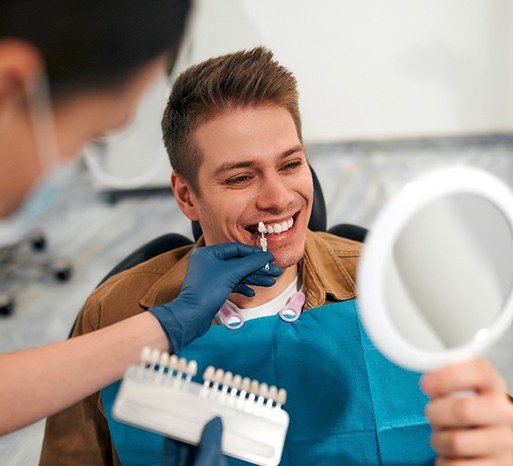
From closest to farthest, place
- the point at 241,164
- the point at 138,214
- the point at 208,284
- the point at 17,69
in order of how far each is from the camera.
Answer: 1. the point at 17,69
2. the point at 208,284
3. the point at 241,164
4. the point at 138,214

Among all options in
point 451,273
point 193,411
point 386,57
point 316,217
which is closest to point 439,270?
point 451,273

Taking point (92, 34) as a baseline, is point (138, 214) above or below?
below

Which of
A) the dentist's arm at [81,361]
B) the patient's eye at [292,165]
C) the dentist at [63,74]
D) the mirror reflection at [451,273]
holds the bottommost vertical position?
the dentist's arm at [81,361]

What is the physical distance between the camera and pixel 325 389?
1165 mm

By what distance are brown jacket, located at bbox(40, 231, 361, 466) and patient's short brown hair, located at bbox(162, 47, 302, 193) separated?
26 cm

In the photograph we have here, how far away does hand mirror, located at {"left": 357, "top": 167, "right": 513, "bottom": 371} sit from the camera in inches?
26.4

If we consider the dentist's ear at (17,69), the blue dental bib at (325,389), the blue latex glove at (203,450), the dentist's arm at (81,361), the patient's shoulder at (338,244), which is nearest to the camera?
the dentist's ear at (17,69)

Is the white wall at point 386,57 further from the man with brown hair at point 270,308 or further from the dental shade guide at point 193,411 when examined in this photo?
the dental shade guide at point 193,411

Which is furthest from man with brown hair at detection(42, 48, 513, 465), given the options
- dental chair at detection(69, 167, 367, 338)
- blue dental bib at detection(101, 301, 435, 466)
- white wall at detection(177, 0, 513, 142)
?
white wall at detection(177, 0, 513, 142)

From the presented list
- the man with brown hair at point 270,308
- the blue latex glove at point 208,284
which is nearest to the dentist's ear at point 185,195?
the man with brown hair at point 270,308

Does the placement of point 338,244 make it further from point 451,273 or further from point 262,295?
point 451,273

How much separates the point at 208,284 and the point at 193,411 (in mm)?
304

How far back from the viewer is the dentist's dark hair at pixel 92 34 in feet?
Answer: 2.08

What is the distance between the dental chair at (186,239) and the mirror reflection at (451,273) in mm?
740
